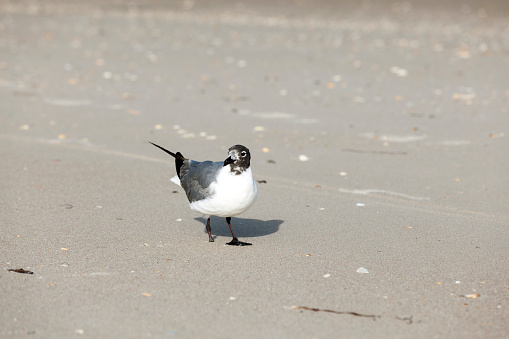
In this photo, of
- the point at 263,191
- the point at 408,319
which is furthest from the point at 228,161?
the point at 263,191

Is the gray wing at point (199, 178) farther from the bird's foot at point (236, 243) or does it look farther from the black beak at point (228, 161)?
the bird's foot at point (236, 243)

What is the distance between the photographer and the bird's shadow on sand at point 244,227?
6.13 metres

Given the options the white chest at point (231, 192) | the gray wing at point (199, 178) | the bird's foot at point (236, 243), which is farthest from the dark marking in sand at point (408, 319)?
the gray wing at point (199, 178)

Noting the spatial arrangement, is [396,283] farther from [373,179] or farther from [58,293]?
[373,179]

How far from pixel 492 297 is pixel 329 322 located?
1.18 metres

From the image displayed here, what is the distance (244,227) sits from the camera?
6.32 meters

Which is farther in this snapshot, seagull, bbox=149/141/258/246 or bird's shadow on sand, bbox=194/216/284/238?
bird's shadow on sand, bbox=194/216/284/238

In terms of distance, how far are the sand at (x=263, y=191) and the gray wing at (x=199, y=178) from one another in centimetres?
41

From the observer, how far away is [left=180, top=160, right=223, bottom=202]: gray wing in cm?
564

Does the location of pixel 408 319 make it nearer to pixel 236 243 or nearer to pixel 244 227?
pixel 236 243

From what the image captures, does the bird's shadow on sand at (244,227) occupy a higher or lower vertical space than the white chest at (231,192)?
lower

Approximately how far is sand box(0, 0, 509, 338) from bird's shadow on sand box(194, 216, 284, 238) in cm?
3

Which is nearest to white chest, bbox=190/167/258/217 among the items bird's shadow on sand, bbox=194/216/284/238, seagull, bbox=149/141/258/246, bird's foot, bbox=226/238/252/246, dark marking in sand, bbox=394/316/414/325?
seagull, bbox=149/141/258/246

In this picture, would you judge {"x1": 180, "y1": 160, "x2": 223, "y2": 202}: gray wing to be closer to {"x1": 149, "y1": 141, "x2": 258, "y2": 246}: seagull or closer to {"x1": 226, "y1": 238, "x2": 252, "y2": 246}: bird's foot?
{"x1": 149, "y1": 141, "x2": 258, "y2": 246}: seagull
